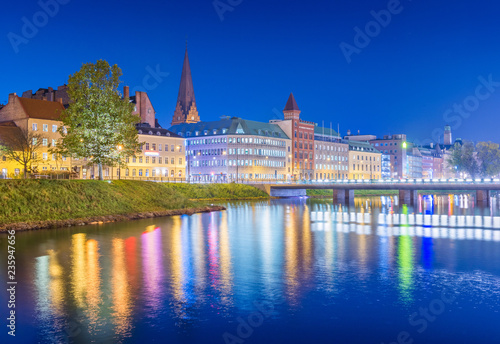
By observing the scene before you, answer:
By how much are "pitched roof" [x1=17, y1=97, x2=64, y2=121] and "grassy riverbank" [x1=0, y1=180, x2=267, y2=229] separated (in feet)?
100

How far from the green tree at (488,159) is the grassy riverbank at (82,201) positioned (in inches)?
4287

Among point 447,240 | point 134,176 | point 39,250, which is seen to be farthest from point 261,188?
point 39,250

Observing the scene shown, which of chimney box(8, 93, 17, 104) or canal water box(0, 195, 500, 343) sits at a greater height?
chimney box(8, 93, 17, 104)

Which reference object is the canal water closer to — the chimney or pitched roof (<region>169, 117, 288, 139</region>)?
the chimney

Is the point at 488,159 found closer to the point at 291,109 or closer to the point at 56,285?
the point at 291,109

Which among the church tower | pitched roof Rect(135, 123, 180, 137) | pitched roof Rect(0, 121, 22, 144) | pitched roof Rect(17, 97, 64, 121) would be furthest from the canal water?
the church tower

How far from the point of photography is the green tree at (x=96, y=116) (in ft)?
232

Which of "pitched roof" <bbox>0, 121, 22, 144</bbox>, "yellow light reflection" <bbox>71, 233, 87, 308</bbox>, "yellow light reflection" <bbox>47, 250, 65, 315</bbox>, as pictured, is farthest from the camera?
"pitched roof" <bbox>0, 121, 22, 144</bbox>

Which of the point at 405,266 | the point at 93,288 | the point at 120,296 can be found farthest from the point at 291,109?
the point at 120,296

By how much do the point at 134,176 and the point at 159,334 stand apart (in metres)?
103

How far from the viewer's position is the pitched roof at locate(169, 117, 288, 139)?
168m

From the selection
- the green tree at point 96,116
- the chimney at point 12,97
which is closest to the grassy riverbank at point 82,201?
the green tree at point 96,116

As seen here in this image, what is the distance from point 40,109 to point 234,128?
76.2 metres

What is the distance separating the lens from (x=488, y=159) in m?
158
